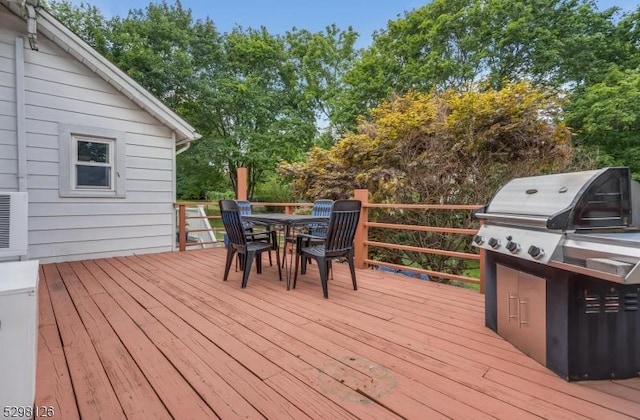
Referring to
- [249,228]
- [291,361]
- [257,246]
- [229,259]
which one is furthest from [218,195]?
[291,361]

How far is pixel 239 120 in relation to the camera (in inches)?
510

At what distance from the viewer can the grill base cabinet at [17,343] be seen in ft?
3.96

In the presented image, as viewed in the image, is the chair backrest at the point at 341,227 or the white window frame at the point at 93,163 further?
the white window frame at the point at 93,163

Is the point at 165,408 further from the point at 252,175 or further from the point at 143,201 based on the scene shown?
the point at 252,175

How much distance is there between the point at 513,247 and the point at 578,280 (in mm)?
348

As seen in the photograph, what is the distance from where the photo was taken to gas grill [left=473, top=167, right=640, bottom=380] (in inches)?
63.8

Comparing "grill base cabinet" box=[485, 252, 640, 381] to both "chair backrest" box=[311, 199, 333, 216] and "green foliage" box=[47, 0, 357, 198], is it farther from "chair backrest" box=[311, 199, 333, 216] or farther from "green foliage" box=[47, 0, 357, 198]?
"green foliage" box=[47, 0, 357, 198]

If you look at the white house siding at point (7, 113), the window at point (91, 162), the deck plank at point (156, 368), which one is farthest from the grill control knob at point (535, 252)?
the white house siding at point (7, 113)

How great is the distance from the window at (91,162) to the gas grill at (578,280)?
5.63 m

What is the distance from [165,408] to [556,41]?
1232cm

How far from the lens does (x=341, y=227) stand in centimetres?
314

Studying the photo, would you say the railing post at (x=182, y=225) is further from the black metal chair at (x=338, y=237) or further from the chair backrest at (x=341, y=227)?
the chair backrest at (x=341, y=227)

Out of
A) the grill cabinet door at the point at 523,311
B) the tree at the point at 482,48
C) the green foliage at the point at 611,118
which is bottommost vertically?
the grill cabinet door at the point at 523,311

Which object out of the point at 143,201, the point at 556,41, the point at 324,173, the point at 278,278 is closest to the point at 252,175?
the point at 324,173
